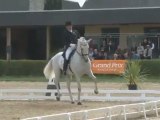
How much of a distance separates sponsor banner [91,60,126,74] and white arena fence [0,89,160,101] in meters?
11.5

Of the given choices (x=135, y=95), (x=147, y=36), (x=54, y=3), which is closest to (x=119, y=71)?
(x=147, y=36)

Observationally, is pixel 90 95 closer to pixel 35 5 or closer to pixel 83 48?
pixel 83 48

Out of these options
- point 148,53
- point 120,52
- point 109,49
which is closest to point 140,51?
point 148,53

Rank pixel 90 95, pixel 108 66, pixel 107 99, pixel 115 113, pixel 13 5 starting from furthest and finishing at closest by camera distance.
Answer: pixel 13 5 → pixel 108 66 → pixel 90 95 → pixel 107 99 → pixel 115 113

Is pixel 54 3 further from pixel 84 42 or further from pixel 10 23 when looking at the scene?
pixel 84 42

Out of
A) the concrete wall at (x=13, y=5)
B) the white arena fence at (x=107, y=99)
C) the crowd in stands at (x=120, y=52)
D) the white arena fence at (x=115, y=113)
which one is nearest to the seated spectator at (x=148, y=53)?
the crowd in stands at (x=120, y=52)

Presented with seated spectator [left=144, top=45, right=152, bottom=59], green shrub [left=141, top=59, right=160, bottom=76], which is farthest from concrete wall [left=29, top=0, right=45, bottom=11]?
green shrub [left=141, top=59, right=160, bottom=76]

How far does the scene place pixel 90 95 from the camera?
21.8m

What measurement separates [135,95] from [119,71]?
12.5 metres

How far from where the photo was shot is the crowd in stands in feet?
116

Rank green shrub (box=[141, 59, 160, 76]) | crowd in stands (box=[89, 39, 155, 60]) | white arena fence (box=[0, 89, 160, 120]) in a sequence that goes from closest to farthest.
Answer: white arena fence (box=[0, 89, 160, 120]), green shrub (box=[141, 59, 160, 76]), crowd in stands (box=[89, 39, 155, 60])

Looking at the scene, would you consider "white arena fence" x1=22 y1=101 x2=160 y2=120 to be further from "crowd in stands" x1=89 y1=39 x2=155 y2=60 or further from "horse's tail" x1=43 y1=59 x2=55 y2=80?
"crowd in stands" x1=89 y1=39 x2=155 y2=60

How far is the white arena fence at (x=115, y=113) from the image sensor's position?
12.0 meters

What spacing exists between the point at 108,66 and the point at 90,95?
12.3 m
